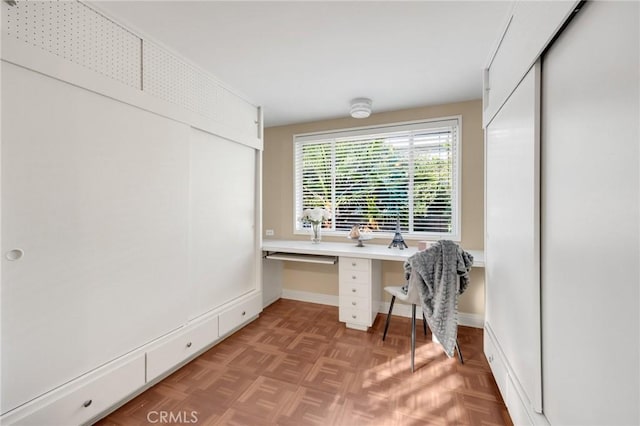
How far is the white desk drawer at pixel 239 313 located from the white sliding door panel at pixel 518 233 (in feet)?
7.38

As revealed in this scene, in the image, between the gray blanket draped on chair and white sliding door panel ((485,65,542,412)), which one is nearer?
white sliding door panel ((485,65,542,412))

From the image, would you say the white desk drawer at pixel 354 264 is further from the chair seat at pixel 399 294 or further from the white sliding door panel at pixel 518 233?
the white sliding door panel at pixel 518 233

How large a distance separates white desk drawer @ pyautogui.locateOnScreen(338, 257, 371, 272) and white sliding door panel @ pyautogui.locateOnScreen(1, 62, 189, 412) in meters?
1.62

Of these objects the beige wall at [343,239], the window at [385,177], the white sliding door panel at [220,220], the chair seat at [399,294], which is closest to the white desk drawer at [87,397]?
the white sliding door panel at [220,220]

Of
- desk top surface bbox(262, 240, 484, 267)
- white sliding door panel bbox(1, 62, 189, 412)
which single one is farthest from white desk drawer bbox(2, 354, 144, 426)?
desk top surface bbox(262, 240, 484, 267)

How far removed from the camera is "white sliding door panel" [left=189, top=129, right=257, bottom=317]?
2371 mm

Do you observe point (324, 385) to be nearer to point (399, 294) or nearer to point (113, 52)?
point (399, 294)

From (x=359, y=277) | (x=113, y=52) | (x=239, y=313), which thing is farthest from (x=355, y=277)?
(x=113, y=52)

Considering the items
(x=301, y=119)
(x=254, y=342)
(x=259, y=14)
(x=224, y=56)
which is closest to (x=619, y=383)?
(x=259, y=14)

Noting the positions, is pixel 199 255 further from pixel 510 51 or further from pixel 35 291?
pixel 510 51

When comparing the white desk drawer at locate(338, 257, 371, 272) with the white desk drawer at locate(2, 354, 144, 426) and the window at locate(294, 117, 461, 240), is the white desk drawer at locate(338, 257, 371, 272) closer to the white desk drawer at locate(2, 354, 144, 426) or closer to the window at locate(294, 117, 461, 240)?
the window at locate(294, 117, 461, 240)

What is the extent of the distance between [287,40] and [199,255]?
1.84 meters

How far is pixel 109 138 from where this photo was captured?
168 centimetres

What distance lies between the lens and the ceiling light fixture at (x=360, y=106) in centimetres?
294
